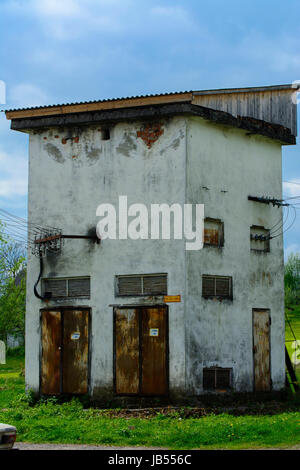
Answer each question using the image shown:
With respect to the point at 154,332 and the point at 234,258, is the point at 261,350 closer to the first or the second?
the point at 234,258

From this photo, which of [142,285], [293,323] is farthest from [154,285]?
[293,323]

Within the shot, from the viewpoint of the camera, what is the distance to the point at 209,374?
18.8 m

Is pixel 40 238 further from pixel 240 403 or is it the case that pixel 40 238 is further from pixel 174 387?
pixel 240 403

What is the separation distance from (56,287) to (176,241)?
3.97m

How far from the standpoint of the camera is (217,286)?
19.5 metres

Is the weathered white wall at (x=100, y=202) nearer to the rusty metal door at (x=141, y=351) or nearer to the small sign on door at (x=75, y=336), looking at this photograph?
the rusty metal door at (x=141, y=351)

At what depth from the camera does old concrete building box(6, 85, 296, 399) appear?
18609 millimetres

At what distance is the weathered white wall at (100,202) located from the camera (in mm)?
18719

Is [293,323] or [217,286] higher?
[217,286]

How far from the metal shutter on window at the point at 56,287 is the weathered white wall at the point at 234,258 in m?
3.82

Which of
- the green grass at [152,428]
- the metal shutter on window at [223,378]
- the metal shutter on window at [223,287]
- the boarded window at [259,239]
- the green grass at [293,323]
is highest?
the boarded window at [259,239]

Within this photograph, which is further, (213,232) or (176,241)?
(213,232)

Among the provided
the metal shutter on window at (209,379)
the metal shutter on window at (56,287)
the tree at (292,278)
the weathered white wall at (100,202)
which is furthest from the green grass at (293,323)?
the weathered white wall at (100,202)
